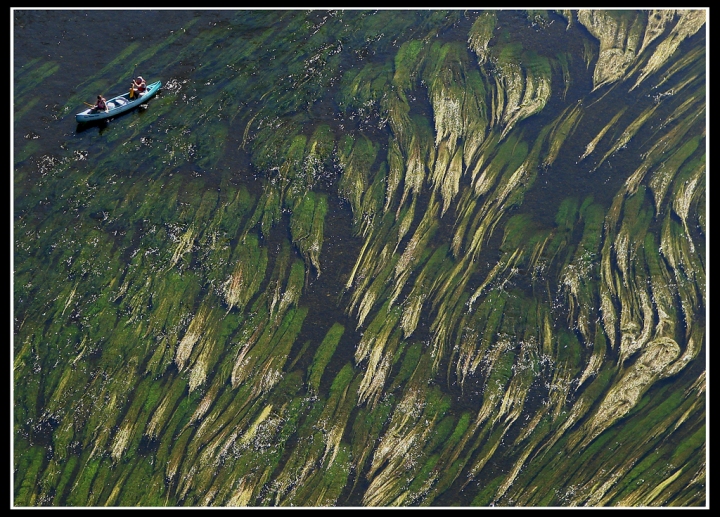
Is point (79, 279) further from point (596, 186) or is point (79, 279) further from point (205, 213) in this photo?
point (596, 186)

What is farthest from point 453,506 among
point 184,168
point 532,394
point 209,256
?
point 184,168

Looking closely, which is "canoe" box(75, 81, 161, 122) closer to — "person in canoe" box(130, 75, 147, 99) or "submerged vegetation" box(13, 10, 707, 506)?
"person in canoe" box(130, 75, 147, 99)

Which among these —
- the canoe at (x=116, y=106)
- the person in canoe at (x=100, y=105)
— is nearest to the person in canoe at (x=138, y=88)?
the canoe at (x=116, y=106)

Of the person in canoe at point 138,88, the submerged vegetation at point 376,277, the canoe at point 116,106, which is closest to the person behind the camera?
the submerged vegetation at point 376,277

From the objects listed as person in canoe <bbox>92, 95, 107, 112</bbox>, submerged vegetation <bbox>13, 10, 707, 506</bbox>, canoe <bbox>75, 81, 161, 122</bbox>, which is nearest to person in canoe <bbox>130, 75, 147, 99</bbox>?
canoe <bbox>75, 81, 161, 122</bbox>

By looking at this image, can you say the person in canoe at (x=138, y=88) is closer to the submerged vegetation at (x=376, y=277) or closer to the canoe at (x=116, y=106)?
the canoe at (x=116, y=106)

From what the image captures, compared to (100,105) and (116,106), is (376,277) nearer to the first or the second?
(116,106)

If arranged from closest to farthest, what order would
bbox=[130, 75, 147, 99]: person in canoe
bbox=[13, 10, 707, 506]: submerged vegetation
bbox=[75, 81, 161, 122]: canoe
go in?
bbox=[13, 10, 707, 506]: submerged vegetation → bbox=[75, 81, 161, 122]: canoe → bbox=[130, 75, 147, 99]: person in canoe
